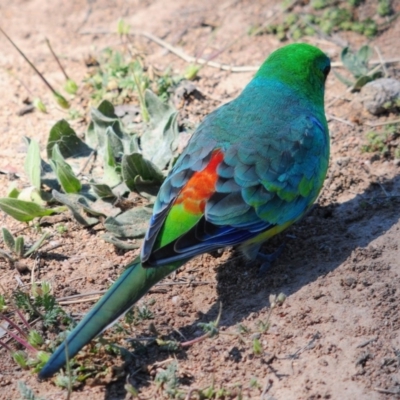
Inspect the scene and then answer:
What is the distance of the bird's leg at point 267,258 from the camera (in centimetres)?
435

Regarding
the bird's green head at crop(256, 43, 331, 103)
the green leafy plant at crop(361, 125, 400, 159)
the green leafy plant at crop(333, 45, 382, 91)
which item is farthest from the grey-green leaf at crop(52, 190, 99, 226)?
the green leafy plant at crop(333, 45, 382, 91)

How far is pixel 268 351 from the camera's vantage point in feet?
12.1

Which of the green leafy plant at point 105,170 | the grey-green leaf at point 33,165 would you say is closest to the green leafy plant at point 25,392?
the green leafy plant at point 105,170

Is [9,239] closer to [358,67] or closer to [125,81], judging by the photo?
[125,81]

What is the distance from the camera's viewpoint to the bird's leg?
4.35 m

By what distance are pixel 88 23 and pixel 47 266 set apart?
3.42m

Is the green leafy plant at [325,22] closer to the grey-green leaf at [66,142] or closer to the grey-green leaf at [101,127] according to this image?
the grey-green leaf at [101,127]

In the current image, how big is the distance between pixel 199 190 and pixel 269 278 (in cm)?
73

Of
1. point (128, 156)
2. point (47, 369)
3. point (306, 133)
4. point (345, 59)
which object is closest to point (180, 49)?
point (345, 59)

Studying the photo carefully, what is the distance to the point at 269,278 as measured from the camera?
4.27 metres

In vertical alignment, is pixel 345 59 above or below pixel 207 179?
below

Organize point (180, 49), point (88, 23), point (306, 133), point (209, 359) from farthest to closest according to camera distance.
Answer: point (88, 23)
point (180, 49)
point (306, 133)
point (209, 359)

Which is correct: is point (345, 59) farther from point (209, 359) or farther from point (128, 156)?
point (209, 359)

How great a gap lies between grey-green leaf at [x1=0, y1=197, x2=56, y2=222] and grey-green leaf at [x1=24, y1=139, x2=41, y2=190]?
0.25 metres
